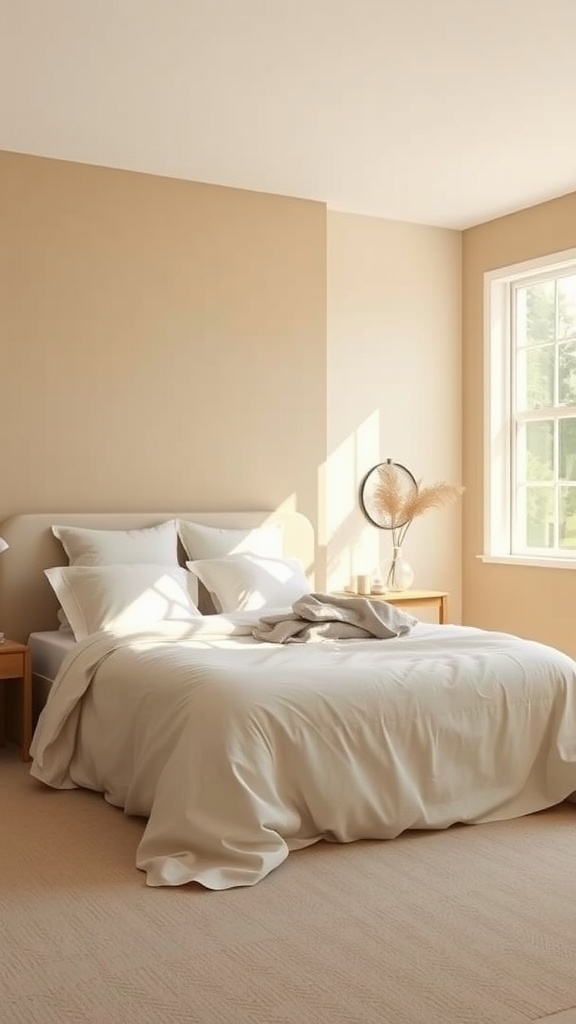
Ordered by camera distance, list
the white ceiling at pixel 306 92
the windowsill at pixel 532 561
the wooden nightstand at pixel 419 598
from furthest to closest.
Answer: the windowsill at pixel 532 561 < the wooden nightstand at pixel 419 598 < the white ceiling at pixel 306 92

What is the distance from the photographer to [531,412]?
6910 mm

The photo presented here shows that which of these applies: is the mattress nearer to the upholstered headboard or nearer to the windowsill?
the upholstered headboard

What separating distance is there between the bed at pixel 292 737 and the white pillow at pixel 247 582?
75cm

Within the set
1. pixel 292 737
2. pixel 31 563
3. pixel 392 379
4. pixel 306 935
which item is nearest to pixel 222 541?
pixel 31 563

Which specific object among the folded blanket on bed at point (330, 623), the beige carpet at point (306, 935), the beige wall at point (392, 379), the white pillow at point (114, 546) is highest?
the beige wall at point (392, 379)

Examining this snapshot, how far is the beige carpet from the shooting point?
8.54ft

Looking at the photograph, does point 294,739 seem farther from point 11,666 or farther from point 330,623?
point 11,666

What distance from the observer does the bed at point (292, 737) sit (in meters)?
3.54

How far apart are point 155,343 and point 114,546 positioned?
1.21 metres

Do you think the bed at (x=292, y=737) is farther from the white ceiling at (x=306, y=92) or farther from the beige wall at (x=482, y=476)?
the white ceiling at (x=306, y=92)

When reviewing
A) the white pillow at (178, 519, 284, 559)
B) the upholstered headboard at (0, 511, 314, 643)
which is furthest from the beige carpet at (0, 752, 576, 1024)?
the white pillow at (178, 519, 284, 559)

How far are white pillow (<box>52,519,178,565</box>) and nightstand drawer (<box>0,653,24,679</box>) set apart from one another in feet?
1.96

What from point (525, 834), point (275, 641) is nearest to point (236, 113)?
point (275, 641)

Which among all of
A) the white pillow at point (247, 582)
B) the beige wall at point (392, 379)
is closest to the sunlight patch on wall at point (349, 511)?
the beige wall at point (392, 379)
